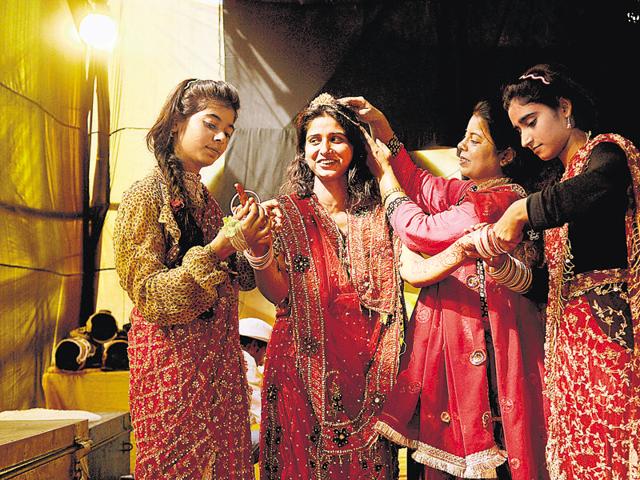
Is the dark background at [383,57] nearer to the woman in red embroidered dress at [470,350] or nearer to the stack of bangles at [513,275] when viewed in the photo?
the woman in red embroidered dress at [470,350]

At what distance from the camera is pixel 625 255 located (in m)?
1.94

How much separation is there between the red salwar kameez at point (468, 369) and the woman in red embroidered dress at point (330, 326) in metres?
0.11

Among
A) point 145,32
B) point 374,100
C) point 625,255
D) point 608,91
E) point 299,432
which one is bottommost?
point 299,432

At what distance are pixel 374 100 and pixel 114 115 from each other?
1.93 metres

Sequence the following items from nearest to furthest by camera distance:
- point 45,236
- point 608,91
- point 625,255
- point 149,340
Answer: point 625,255 < point 149,340 < point 608,91 < point 45,236

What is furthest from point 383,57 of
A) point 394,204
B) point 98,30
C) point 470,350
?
point 470,350

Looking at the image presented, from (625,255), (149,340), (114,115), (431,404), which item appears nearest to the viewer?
(625,255)

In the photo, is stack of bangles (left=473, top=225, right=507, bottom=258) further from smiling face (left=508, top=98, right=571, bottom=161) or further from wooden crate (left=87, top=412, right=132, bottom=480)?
wooden crate (left=87, top=412, right=132, bottom=480)

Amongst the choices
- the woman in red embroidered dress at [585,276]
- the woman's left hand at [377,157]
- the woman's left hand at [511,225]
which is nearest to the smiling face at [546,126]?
the woman in red embroidered dress at [585,276]

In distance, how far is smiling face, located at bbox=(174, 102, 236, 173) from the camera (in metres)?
2.31

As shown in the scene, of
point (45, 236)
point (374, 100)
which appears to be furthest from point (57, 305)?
point (374, 100)

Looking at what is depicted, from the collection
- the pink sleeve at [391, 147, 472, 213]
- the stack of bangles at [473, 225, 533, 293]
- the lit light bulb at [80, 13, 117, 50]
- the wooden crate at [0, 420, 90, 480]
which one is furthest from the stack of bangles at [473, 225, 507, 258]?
the lit light bulb at [80, 13, 117, 50]

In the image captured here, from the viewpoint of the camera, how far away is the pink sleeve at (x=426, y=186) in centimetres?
266

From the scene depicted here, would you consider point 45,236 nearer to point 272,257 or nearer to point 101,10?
point 101,10
